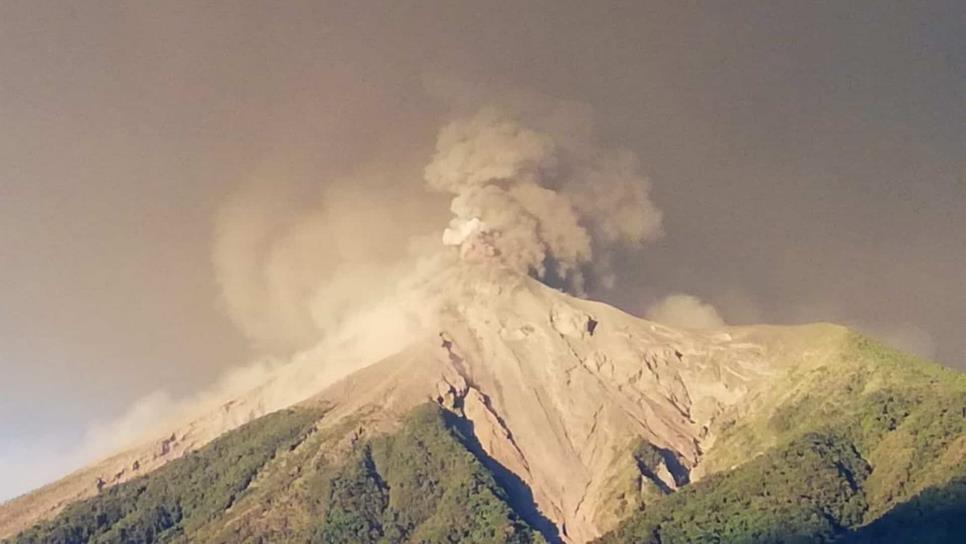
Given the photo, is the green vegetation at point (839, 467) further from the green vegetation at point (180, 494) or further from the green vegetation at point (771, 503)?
the green vegetation at point (180, 494)

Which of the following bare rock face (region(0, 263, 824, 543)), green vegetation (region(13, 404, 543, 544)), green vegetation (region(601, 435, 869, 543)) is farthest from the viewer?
bare rock face (region(0, 263, 824, 543))

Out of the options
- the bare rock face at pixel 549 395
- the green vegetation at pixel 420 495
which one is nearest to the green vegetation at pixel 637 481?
the green vegetation at pixel 420 495

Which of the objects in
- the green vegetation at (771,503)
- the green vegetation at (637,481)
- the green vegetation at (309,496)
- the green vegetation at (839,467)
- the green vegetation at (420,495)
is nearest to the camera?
the green vegetation at (839,467)

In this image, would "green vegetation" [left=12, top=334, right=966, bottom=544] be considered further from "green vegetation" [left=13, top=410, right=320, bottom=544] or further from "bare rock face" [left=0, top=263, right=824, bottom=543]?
"bare rock face" [left=0, top=263, right=824, bottom=543]

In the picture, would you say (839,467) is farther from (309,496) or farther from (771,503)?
(309,496)

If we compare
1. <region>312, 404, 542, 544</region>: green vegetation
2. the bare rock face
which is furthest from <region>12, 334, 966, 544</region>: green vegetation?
the bare rock face

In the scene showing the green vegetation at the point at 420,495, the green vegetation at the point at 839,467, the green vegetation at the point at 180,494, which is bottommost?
the green vegetation at the point at 839,467

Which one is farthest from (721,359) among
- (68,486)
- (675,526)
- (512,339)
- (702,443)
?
(68,486)
